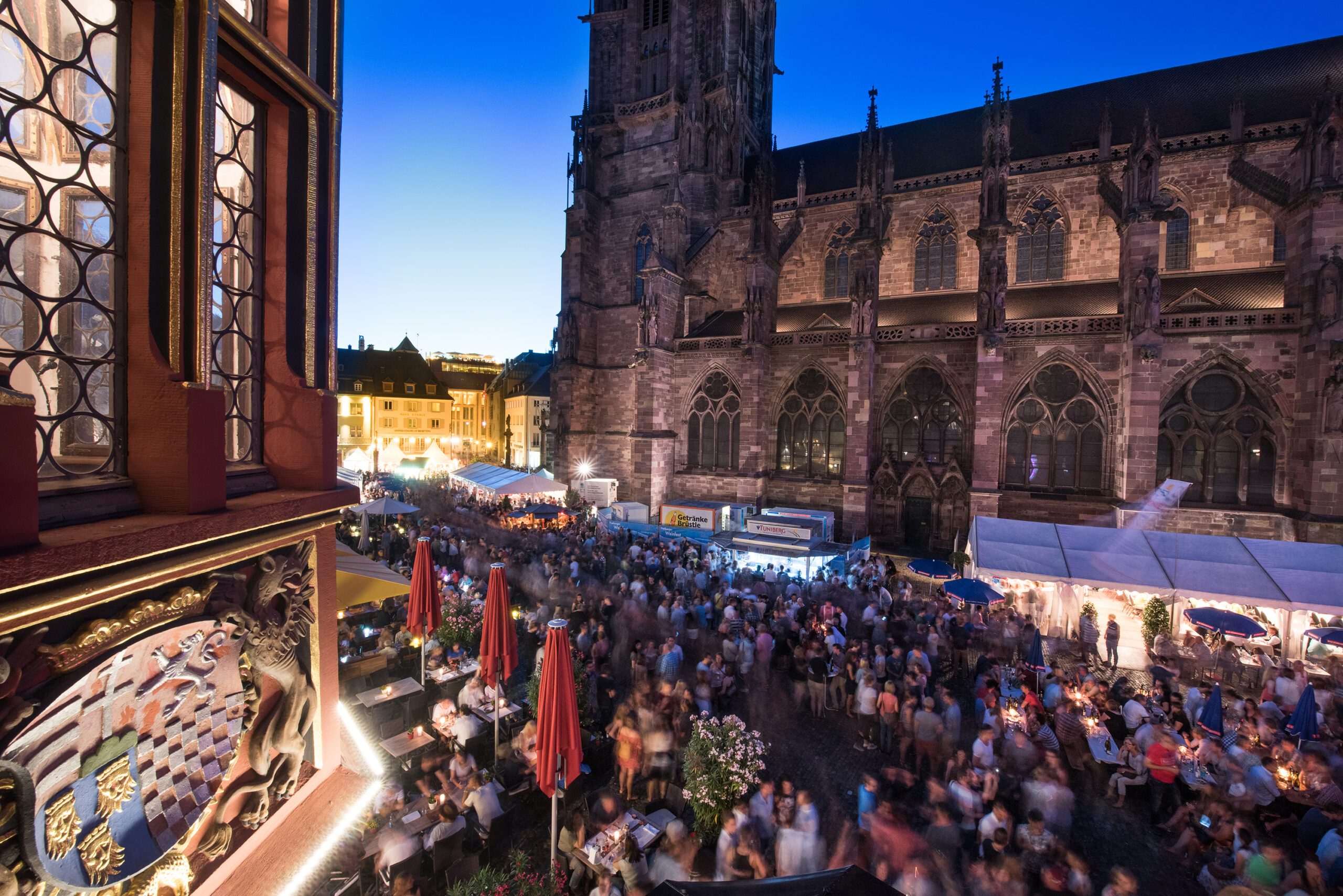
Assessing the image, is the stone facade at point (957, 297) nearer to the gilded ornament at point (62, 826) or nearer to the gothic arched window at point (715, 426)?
the gothic arched window at point (715, 426)

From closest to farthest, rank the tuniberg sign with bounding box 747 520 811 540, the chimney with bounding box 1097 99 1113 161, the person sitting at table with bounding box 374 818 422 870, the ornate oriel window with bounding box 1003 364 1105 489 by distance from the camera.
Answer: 1. the person sitting at table with bounding box 374 818 422 870
2. the tuniberg sign with bounding box 747 520 811 540
3. the ornate oriel window with bounding box 1003 364 1105 489
4. the chimney with bounding box 1097 99 1113 161

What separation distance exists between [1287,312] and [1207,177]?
20.7 feet

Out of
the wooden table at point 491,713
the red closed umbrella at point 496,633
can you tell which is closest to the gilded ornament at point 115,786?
the red closed umbrella at point 496,633

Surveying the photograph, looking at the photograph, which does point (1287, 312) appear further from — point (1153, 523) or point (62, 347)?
point (62, 347)

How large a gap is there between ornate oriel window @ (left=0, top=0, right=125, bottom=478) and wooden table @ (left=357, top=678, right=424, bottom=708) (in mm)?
6587

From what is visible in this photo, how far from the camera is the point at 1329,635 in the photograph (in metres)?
9.24

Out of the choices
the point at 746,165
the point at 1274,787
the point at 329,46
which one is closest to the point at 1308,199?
the point at 1274,787

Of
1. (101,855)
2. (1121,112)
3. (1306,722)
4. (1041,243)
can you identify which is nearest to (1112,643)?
(1306,722)

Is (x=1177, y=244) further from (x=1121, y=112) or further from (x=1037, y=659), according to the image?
(x=1037, y=659)

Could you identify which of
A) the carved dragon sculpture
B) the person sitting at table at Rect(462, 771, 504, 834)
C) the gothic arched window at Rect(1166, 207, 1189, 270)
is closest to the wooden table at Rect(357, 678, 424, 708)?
the person sitting at table at Rect(462, 771, 504, 834)

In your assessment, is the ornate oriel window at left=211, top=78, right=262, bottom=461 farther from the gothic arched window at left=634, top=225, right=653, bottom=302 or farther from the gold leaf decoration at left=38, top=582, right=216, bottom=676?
the gothic arched window at left=634, top=225, right=653, bottom=302

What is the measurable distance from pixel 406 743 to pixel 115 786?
5794 mm

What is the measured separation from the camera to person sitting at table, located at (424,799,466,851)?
5242 millimetres

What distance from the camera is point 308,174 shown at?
3.00 metres
